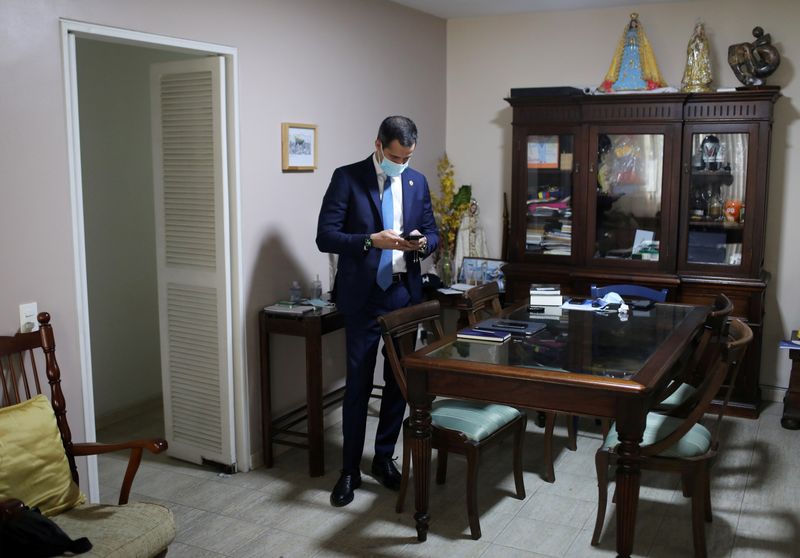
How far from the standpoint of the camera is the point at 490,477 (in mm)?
3877

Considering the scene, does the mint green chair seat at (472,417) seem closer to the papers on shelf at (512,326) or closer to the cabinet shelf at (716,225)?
the papers on shelf at (512,326)

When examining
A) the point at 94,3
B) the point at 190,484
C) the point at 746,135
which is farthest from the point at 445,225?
the point at 94,3

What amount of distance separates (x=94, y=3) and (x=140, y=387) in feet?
8.52

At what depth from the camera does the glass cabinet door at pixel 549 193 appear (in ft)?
16.7

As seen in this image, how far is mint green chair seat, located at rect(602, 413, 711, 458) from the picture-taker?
2975 mm

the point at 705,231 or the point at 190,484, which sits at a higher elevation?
A: the point at 705,231

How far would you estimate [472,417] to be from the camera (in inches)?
130

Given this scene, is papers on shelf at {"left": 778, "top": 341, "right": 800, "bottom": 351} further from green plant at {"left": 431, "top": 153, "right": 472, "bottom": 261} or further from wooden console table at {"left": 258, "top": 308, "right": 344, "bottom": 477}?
wooden console table at {"left": 258, "top": 308, "right": 344, "bottom": 477}

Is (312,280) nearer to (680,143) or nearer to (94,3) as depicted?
(94,3)

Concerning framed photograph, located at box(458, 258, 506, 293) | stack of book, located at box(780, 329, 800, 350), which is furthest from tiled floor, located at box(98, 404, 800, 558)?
framed photograph, located at box(458, 258, 506, 293)

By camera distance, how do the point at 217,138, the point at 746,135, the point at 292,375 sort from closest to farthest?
1. the point at 217,138
2. the point at 292,375
3. the point at 746,135

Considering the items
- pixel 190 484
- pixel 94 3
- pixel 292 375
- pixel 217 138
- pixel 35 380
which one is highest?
pixel 94 3

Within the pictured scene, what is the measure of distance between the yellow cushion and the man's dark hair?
1763 mm

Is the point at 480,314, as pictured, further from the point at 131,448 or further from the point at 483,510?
the point at 131,448
